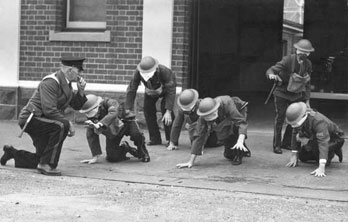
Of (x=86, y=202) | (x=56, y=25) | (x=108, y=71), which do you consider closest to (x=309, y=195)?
(x=86, y=202)

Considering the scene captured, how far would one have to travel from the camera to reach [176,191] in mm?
7305

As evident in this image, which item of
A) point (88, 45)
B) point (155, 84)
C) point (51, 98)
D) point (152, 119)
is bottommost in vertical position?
point (152, 119)

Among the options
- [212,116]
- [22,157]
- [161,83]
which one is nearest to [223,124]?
[212,116]

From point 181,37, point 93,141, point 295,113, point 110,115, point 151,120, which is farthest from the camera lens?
point 181,37

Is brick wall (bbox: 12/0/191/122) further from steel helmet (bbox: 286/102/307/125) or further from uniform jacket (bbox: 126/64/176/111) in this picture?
steel helmet (bbox: 286/102/307/125)

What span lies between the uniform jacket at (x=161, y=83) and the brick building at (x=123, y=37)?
1.67 meters

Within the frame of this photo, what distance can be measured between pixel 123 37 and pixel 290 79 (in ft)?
12.6

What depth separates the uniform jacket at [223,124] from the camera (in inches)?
332

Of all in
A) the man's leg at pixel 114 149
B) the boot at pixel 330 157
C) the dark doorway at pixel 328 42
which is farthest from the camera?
the dark doorway at pixel 328 42

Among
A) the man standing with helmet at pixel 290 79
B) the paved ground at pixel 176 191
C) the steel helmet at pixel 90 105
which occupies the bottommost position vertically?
the paved ground at pixel 176 191

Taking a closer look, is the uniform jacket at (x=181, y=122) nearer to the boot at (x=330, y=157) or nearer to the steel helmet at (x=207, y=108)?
the steel helmet at (x=207, y=108)

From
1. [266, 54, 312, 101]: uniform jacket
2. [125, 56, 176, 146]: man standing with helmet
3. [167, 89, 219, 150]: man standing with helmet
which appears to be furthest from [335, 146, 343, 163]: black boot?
[125, 56, 176, 146]: man standing with helmet

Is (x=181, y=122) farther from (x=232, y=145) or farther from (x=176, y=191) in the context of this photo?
(x=176, y=191)

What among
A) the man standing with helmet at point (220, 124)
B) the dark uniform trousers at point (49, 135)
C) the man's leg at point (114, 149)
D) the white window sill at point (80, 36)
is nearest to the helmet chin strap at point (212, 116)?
the man standing with helmet at point (220, 124)
